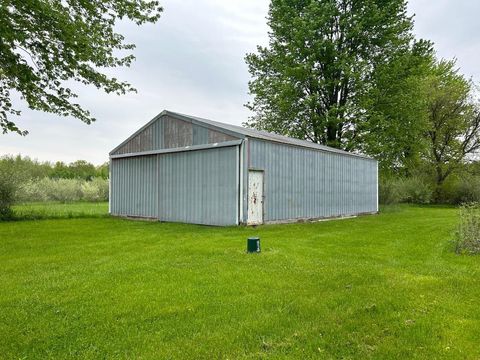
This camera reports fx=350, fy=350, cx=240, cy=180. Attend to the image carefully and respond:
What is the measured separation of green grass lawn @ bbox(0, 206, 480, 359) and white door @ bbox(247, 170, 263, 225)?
372cm

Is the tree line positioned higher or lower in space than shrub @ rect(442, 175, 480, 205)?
higher

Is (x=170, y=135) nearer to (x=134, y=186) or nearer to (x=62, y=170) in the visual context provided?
(x=134, y=186)

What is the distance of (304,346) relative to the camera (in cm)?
315

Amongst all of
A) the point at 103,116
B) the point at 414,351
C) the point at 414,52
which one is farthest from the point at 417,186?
the point at 414,351

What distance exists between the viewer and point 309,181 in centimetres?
1410

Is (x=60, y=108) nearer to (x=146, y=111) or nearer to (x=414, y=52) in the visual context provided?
(x=146, y=111)

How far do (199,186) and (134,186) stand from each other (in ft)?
13.8

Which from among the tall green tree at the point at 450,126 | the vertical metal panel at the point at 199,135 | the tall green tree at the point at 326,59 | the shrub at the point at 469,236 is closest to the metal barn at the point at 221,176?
the vertical metal panel at the point at 199,135

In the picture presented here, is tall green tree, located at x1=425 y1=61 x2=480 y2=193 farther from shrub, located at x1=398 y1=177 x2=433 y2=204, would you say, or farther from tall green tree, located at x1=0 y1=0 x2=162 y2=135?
tall green tree, located at x1=0 y1=0 x2=162 y2=135

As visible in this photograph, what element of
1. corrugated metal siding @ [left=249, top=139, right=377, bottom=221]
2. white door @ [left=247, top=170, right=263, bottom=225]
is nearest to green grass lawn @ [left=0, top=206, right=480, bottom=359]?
white door @ [left=247, top=170, right=263, bottom=225]

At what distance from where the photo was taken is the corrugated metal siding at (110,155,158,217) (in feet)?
47.6

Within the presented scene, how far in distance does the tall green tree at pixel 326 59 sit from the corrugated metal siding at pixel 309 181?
5658 millimetres

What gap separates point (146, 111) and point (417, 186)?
2074 cm

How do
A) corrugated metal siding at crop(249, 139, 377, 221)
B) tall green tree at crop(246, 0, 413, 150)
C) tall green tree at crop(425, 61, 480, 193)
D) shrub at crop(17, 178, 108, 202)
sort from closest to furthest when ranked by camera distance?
1. corrugated metal siding at crop(249, 139, 377, 221)
2. tall green tree at crop(246, 0, 413, 150)
3. shrub at crop(17, 178, 108, 202)
4. tall green tree at crop(425, 61, 480, 193)
